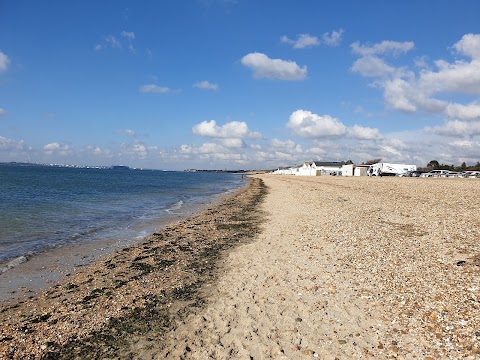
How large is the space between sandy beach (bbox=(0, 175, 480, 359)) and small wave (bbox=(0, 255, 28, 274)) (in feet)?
9.12

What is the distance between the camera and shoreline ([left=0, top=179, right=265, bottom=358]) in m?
6.09

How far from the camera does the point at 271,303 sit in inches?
298

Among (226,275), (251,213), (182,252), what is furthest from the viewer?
(251,213)

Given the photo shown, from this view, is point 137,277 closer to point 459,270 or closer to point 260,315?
point 260,315

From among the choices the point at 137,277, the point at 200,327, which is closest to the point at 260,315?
the point at 200,327

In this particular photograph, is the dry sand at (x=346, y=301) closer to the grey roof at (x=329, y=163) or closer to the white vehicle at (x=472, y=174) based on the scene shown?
the white vehicle at (x=472, y=174)

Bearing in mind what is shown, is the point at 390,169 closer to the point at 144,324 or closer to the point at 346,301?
the point at 346,301

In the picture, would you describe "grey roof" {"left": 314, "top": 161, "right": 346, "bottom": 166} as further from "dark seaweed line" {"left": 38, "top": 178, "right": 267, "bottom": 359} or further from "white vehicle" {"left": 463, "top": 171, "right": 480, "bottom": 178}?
"dark seaweed line" {"left": 38, "top": 178, "right": 267, "bottom": 359}

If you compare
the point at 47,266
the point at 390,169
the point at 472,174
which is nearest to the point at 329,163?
the point at 390,169

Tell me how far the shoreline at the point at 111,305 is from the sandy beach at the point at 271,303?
33 millimetres

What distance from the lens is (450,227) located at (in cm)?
1380

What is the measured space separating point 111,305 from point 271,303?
391cm

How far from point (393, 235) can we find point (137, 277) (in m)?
10.3

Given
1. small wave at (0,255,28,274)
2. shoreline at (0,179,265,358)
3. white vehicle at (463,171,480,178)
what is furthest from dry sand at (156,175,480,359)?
white vehicle at (463,171,480,178)
